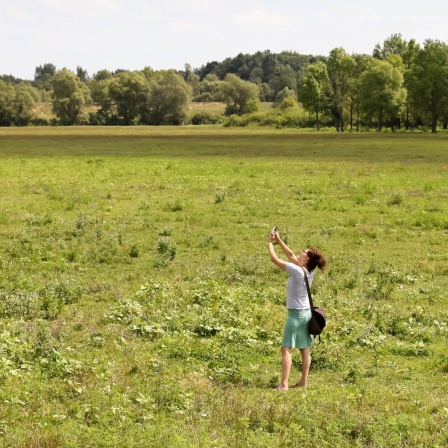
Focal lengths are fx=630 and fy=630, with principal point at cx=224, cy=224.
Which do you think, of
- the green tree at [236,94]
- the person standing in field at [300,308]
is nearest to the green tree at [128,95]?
the green tree at [236,94]

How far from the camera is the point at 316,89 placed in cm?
13238

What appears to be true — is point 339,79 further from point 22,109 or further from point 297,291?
point 297,291

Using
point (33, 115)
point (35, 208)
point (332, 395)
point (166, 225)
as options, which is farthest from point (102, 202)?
point (33, 115)

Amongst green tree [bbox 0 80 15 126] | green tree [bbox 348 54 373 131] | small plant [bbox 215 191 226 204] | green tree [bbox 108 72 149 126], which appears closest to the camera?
small plant [bbox 215 191 226 204]

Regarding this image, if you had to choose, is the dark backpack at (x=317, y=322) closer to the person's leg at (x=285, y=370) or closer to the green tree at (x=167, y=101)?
the person's leg at (x=285, y=370)

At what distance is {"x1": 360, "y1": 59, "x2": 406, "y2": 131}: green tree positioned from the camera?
113688 mm

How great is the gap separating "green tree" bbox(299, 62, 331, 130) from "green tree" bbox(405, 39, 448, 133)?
20.6 meters

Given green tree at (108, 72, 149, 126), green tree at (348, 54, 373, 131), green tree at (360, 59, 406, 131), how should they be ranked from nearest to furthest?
green tree at (360, 59, 406, 131) → green tree at (348, 54, 373, 131) → green tree at (108, 72, 149, 126)

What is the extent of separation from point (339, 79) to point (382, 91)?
25350mm

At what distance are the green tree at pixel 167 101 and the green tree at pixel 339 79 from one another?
42.2 m

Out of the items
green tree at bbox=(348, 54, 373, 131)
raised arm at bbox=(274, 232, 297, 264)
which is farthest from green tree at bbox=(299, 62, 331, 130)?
raised arm at bbox=(274, 232, 297, 264)

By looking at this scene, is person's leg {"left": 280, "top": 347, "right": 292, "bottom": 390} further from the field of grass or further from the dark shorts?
the field of grass

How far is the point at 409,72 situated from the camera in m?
118

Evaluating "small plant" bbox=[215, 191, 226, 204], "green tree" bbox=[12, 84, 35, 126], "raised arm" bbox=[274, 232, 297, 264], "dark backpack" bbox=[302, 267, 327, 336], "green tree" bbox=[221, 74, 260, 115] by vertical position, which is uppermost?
A: "green tree" bbox=[221, 74, 260, 115]
